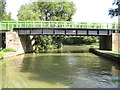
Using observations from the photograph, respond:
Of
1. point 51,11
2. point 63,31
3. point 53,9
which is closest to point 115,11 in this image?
point 63,31

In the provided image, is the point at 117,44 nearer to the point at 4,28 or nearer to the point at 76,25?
the point at 76,25

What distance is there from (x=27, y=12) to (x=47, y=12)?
11.7 metres

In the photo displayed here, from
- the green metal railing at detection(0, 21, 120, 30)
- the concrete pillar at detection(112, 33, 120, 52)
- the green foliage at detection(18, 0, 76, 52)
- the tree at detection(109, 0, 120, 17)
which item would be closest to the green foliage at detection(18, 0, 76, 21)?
the green foliage at detection(18, 0, 76, 52)

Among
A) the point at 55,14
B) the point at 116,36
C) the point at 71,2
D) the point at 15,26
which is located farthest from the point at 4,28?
the point at 71,2

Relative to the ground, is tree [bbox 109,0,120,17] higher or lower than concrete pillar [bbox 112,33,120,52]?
higher

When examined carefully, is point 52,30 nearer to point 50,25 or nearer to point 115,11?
point 50,25

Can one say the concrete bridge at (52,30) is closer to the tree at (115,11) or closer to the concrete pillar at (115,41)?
the concrete pillar at (115,41)

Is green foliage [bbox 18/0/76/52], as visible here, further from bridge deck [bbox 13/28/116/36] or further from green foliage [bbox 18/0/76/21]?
bridge deck [bbox 13/28/116/36]

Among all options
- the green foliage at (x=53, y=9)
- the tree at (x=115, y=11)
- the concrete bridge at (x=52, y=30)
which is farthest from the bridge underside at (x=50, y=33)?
the green foliage at (x=53, y=9)

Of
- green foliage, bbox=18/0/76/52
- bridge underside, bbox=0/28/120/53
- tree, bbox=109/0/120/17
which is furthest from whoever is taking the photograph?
green foliage, bbox=18/0/76/52

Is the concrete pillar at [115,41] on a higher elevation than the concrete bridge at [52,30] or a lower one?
lower

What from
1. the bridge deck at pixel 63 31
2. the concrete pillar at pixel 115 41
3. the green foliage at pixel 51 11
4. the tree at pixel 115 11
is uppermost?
the green foliage at pixel 51 11

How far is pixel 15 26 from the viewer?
1387 inches

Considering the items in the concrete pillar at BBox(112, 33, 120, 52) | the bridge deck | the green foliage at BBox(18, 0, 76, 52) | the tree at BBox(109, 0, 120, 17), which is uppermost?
the green foliage at BBox(18, 0, 76, 52)
